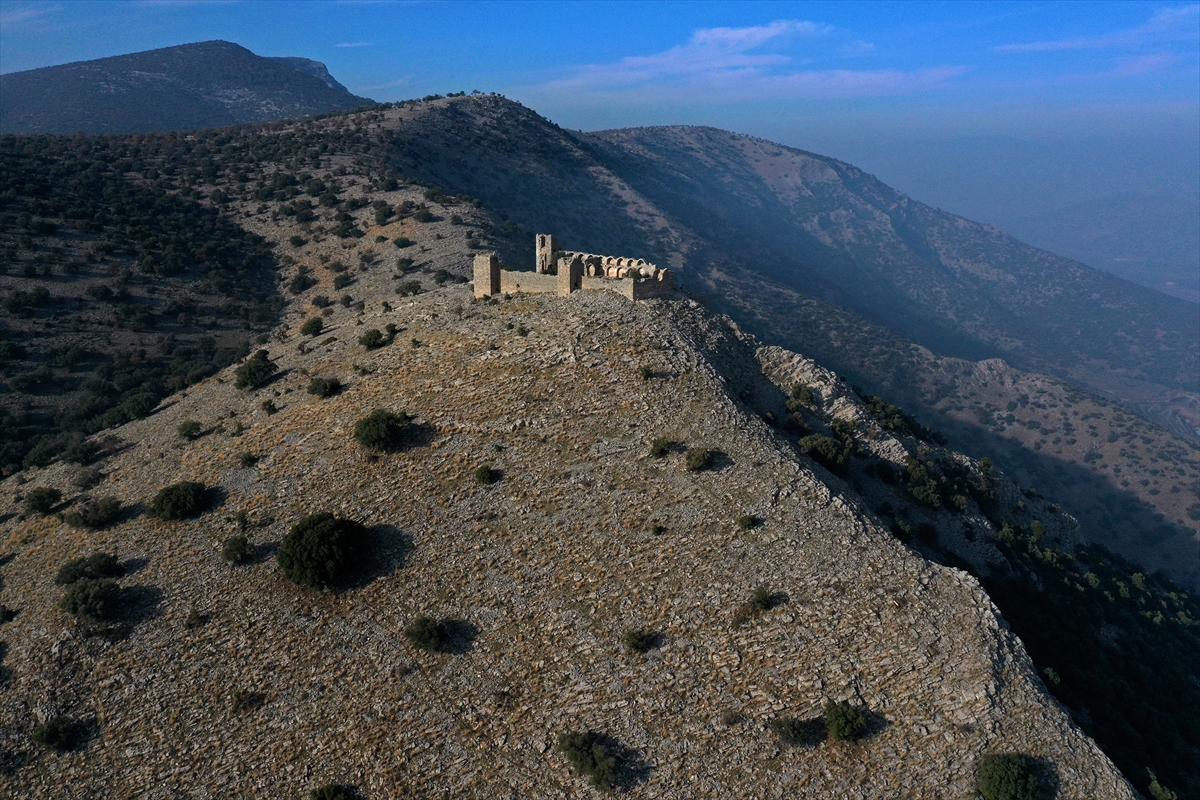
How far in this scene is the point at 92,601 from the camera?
25438 millimetres

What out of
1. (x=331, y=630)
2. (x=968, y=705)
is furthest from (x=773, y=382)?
(x=331, y=630)

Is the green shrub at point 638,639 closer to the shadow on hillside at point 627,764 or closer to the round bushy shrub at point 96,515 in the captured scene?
the shadow on hillside at point 627,764

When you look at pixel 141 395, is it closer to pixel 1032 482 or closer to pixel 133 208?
pixel 133 208

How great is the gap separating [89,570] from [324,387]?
12371 millimetres

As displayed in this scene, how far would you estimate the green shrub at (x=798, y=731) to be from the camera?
20969 mm

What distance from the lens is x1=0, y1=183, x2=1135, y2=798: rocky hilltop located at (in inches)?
836

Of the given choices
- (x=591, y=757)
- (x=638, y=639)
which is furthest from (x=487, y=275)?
(x=591, y=757)

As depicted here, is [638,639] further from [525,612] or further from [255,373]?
[255,373]

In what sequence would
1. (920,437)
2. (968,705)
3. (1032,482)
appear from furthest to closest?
(1032,482), (920,437), (968,705)

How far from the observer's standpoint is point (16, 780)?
2161 centimetres

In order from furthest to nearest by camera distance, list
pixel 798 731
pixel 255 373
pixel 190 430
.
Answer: pixel 255 373 < pixel 190 430 < pixel 798 731

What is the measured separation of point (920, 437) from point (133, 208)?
78153 mm

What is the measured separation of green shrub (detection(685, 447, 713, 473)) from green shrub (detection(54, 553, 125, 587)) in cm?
2346

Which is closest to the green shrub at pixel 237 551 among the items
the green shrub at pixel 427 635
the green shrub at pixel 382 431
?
the green shrub at pixel 382 431
